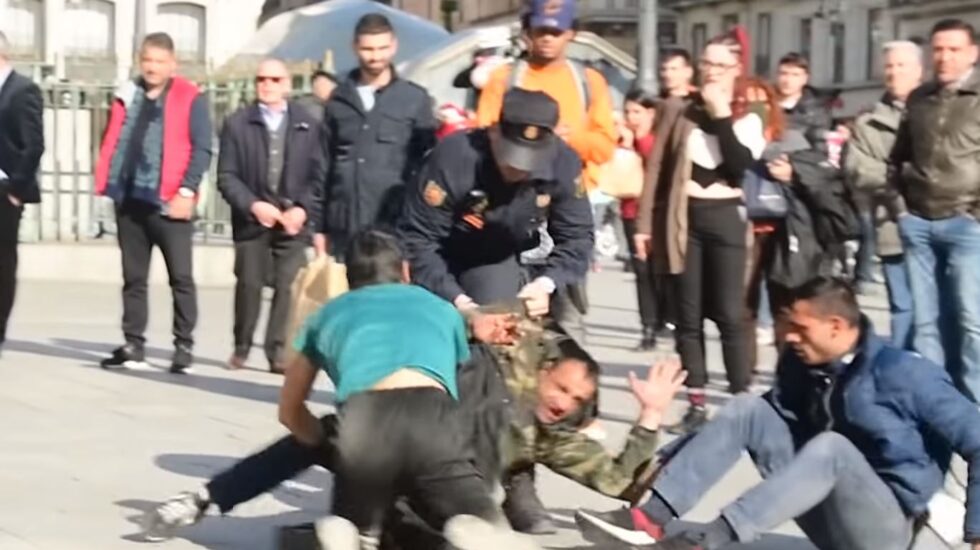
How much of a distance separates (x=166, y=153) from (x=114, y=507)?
3.98 metres

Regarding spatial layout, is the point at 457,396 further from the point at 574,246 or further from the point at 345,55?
the point at 345,55

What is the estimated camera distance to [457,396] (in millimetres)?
6383

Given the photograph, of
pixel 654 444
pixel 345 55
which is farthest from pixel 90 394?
pixel 345 55

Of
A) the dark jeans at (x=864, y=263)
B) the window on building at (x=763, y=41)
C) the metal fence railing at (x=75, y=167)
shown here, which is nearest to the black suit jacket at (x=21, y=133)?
the metal fence railing at (x=75, y=167)

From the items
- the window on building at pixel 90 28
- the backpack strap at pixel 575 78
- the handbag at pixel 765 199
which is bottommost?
the handbag at pixel 765 199

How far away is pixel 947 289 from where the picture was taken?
9039mm

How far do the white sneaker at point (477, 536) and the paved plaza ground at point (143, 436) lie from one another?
3.09 ft

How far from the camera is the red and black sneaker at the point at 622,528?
6.55m

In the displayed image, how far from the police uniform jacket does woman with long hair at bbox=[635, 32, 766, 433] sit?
2.17 m

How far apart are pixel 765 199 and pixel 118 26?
26037mm

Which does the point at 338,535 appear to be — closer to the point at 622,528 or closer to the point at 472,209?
the point at 622,528

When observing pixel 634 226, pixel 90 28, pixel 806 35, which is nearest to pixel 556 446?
pixel 634 226

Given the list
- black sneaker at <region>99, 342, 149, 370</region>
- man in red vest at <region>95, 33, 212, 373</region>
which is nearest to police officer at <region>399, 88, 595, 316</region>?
man in red vest at <region>95, 33, 212, 373</region>

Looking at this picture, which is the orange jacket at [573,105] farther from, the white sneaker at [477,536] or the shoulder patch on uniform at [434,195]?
Answer: the white sneaker at [477,536]
